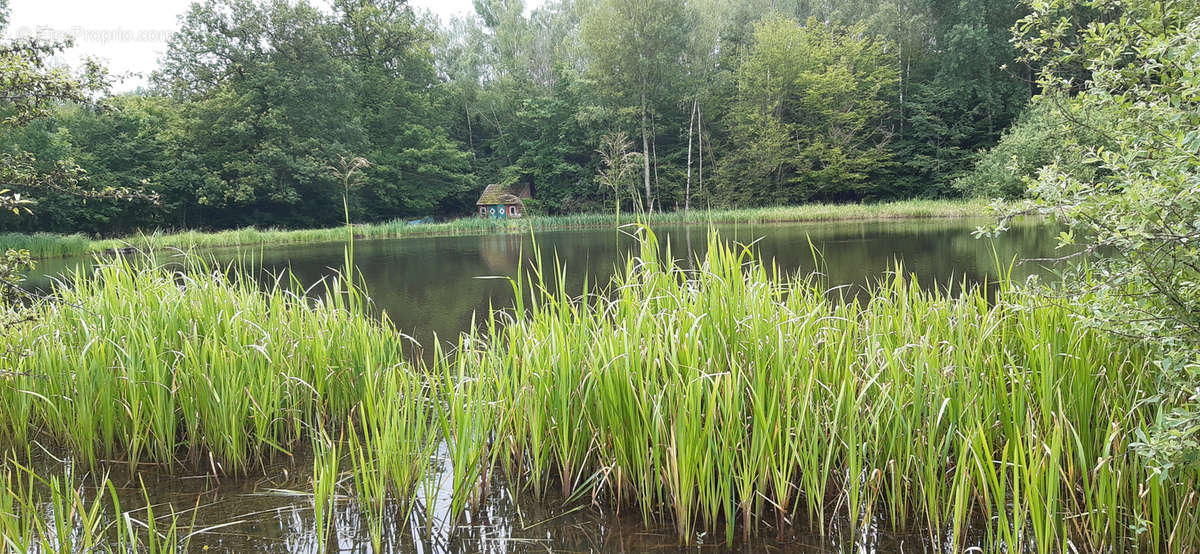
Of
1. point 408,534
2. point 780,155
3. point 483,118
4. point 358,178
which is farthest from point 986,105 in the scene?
point 408,534

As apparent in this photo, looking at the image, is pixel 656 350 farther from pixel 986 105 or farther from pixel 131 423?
pixel 986 105

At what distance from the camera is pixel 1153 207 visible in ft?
5.40

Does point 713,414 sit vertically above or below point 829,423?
above

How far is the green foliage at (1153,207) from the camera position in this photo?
5.32 feet

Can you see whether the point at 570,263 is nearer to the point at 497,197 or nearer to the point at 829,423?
the point at 829,423

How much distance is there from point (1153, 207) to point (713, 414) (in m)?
1.27

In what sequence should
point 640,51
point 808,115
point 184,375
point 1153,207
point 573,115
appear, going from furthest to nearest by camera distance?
point 573,115, point 808,115, point 640,51, point 184,375, point 1153,207

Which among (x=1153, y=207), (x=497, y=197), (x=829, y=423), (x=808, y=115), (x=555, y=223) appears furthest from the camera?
(x=808, y=115)

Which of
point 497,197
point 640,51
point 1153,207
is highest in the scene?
point 640,51

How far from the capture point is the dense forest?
28047 mm

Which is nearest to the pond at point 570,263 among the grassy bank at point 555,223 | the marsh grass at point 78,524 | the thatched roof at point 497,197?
the marsh grass at point 78,524

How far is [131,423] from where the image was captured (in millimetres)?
2918

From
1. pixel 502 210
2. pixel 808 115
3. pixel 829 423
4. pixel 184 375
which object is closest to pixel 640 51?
pixel 808 115

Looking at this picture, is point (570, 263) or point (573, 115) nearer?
point (570, 263)
